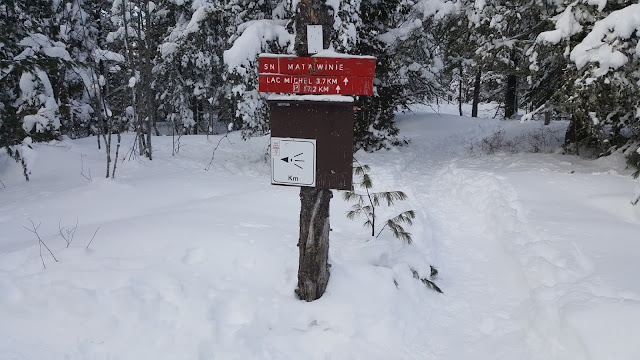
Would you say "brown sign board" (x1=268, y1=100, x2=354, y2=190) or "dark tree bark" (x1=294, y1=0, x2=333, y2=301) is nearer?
"dark tree bark" (x1=294, y1=0, x2=333, y2=301)

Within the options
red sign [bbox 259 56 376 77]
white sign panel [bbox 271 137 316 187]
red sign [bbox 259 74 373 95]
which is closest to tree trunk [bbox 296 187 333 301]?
white sign panel [bbox 271 137 316 187]

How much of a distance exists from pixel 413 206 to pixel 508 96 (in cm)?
1663

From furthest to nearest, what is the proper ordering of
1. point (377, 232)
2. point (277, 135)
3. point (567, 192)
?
point (567, 192) → point (377, 232) → point (277, 135)

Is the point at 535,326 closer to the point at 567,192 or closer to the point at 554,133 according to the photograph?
the point at 567,192

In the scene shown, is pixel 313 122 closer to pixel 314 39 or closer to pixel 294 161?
pixel 294 161

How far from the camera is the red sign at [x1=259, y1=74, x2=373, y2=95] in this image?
348 cm

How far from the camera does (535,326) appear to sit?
3936 mm

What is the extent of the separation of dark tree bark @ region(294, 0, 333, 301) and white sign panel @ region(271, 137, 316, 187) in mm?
158

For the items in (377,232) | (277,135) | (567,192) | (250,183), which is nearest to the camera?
(277,135)

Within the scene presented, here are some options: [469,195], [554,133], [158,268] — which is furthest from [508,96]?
[158,268]

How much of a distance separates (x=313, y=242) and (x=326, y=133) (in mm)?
1077

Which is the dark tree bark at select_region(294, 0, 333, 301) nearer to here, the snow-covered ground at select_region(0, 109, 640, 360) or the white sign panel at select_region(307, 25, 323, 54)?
the white sign panel at select_region(307, 25, 323, 54)

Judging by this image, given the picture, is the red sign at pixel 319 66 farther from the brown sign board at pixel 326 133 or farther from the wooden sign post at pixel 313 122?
the brown sign board at pixel 326 133

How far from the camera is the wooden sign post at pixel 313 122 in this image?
3500 mm
